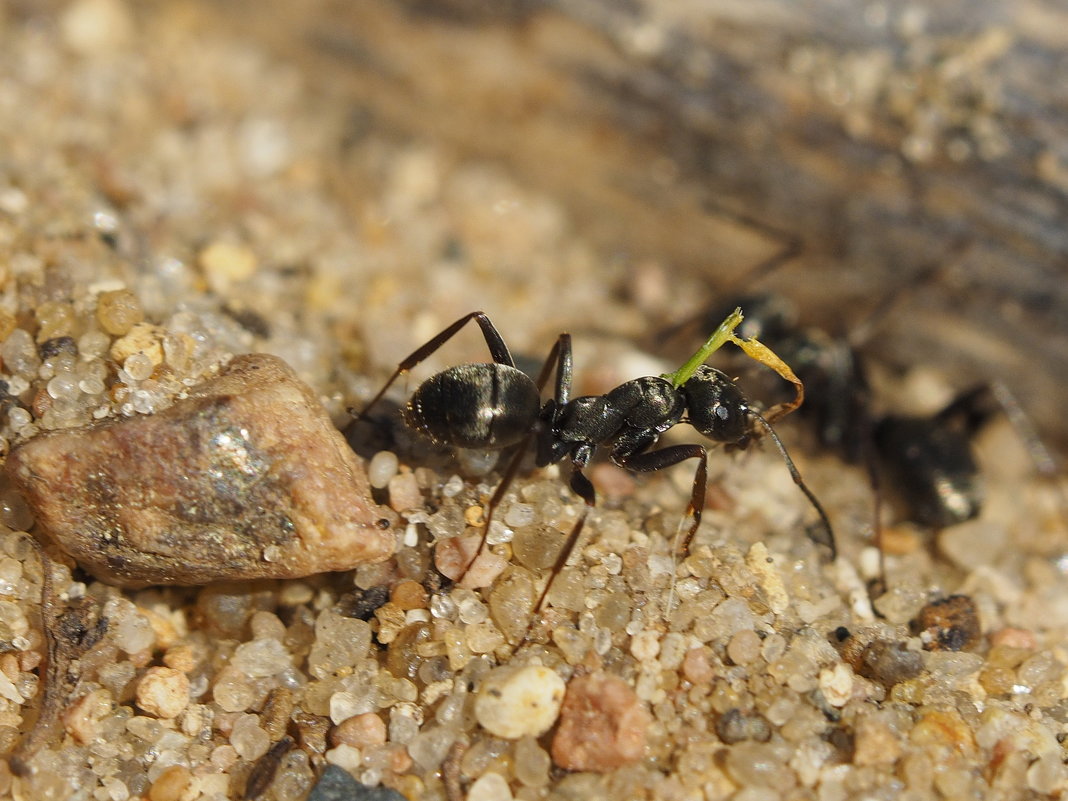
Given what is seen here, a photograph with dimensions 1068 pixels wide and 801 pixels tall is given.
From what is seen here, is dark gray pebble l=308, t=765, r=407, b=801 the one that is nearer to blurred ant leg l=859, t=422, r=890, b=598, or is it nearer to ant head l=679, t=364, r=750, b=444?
ant head l=679, t=364, r=750, b=444

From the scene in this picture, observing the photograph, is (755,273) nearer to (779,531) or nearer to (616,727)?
(779,531)

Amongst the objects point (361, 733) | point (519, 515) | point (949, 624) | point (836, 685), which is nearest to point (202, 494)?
point (361, 733)

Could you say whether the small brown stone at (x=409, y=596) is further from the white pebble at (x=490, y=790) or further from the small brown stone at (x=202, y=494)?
the white pebble at (x=490, y=790)

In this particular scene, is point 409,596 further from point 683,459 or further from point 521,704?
point 683,459

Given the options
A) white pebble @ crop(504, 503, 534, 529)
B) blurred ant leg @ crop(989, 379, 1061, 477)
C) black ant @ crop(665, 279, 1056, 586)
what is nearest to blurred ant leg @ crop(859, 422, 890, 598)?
black ant @ crop(665, 279, 1056, 586)

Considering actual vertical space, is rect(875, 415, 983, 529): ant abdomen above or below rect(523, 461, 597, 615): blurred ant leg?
below

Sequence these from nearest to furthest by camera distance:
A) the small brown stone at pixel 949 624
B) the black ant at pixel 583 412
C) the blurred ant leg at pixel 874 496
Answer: the black ant at pixel 583 412, the small brown stone at pixel 949 624, the blurred ant leg at pixel 874 496

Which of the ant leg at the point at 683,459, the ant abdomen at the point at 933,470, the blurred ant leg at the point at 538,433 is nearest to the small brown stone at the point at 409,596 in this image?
the blurred ant leg at the point at 538,433

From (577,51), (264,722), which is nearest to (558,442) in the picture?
(264,722)
